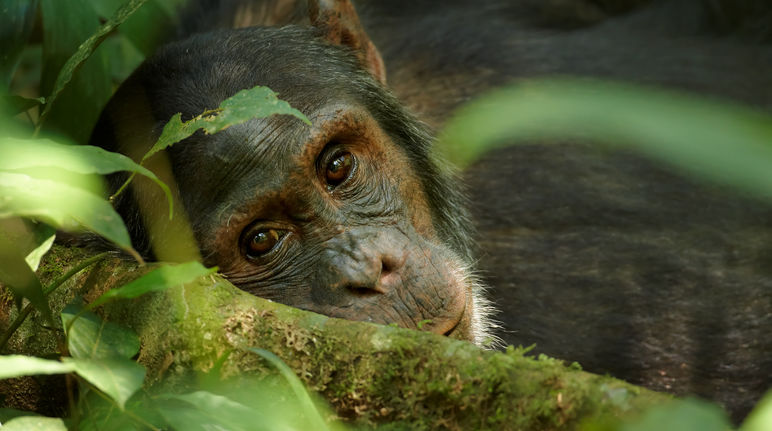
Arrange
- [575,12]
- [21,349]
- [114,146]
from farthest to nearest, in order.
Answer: [575,12]
[114,146]
[21,349]

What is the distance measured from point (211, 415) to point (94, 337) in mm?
401

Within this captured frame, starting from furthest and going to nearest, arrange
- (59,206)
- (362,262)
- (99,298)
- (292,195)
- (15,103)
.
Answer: (292,195) < (362,262) < (15,103) < (99,298) < (59,206)

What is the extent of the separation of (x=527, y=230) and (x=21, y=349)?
2.65 metres

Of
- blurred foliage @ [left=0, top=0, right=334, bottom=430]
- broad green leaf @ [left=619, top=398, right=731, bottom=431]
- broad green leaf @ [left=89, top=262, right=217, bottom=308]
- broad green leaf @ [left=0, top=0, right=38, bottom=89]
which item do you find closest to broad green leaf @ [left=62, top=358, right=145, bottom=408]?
blurred foliage @ [left=0, top=0, right=334, bottom=430]

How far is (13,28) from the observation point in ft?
11.3

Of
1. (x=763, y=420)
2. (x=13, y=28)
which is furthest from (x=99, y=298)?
(x=13, y=28)

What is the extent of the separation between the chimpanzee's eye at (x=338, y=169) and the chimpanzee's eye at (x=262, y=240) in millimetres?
294

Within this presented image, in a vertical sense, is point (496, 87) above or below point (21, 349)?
below

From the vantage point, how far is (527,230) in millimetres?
4285

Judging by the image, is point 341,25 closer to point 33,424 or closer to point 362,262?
point 362,262

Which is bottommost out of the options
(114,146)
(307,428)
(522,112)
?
(307,428)

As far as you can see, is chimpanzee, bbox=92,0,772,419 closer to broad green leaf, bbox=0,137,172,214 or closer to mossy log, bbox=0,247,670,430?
mossy log, bbox=0,247,670,430

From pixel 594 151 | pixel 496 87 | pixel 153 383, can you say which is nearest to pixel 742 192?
pixel 594 151

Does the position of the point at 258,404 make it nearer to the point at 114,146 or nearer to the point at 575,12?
the point at 114,146
